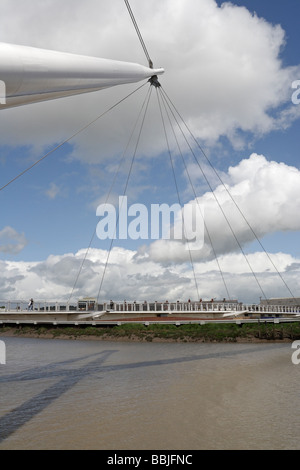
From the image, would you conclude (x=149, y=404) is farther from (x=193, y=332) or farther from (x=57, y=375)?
(x=193, y=332)

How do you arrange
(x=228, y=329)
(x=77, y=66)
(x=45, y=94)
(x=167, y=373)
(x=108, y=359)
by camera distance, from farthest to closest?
(x=228, y=329)
(x=108, y=359)
(x=167, y=373)
(x=77, y=66)
(x=45, y=94)

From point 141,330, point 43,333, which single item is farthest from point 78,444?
point 43,333

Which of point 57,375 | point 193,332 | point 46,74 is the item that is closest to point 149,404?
point 57,375

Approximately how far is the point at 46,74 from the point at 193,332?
29.9m

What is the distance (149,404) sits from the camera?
1195cm

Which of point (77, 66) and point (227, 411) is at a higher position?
point (77, 66)

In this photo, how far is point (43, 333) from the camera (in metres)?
41.3

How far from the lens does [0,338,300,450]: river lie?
8829 millimetres

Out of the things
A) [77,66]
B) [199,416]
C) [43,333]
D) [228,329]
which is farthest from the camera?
[43,333]

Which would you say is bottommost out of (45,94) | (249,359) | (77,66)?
(249,359)

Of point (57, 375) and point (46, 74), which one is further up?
point (46, 74)

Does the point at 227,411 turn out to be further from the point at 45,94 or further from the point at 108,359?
the point at 108,359

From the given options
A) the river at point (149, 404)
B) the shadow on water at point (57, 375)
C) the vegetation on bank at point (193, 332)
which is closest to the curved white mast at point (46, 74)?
the river at point (149, 404)
